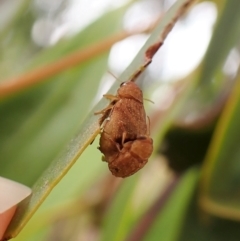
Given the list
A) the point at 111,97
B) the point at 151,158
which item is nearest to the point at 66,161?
the point at 111,97

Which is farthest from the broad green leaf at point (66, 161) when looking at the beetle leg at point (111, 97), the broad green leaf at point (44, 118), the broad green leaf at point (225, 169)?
the broad green leaf at point (44, 118)

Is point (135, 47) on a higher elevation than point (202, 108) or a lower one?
lower

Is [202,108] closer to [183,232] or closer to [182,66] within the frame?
[183,232]

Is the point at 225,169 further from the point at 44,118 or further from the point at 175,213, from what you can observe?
the point at 44,118

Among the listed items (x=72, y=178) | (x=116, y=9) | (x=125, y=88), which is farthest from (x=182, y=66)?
(x=125, y=88)

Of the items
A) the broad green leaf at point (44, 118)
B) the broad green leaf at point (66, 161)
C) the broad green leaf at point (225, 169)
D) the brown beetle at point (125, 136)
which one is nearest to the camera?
the broad green leaf at point (66, 161)

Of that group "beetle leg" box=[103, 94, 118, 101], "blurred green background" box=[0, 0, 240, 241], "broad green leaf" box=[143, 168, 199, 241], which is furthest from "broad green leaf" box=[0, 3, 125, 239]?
"beetle leg" box=[103, 94, 118, 101]

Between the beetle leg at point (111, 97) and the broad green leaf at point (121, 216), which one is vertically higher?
the beetle leg at point (111, 97)

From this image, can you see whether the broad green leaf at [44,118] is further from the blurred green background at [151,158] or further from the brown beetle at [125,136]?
the brown beetle at [125,136]
